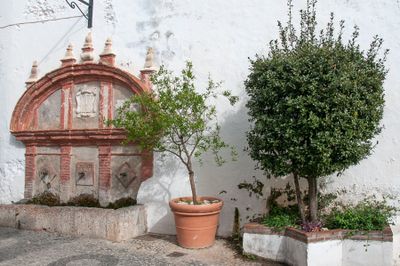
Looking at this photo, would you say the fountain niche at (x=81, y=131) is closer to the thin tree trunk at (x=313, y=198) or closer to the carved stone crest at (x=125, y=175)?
the carved stone crest at (x=125, y=175)

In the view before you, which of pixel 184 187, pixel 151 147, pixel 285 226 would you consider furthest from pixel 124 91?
pixel 285 226

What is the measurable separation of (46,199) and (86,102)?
198 cm

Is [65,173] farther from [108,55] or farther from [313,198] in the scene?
[313,198]

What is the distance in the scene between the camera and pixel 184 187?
20.8 feet

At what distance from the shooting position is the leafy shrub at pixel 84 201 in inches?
274

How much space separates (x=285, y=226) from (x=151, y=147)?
227 centimetres

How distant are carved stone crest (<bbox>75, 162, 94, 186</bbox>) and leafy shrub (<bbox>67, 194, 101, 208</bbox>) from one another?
0.23 meters

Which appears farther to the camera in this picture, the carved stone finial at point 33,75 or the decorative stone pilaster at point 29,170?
the carved stone finial at point 33,75

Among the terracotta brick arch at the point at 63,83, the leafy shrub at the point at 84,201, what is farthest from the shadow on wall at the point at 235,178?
the leafy shrub at the point at 84,201

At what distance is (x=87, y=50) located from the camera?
7.27 meters

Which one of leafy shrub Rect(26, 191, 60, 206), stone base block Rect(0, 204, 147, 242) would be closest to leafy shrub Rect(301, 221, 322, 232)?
stone base block Rect(0, 204, 147, 242)

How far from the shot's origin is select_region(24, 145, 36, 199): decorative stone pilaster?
25.1 feet

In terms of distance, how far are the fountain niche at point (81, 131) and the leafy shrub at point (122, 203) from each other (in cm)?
8

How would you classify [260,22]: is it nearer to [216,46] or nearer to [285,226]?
[216,46]
